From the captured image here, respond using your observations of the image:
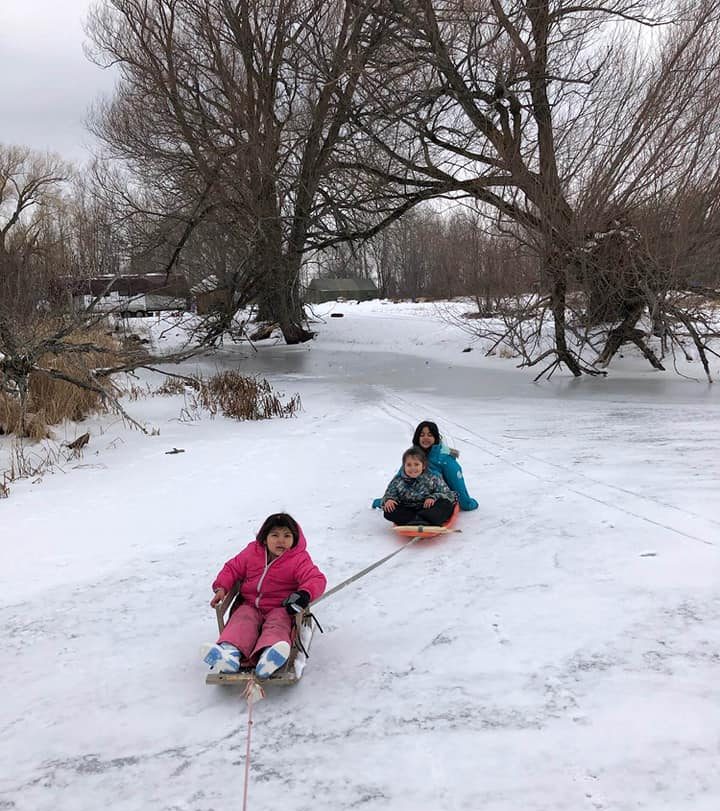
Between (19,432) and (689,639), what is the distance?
701 cm

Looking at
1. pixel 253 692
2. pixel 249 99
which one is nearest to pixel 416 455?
pixel 253 692

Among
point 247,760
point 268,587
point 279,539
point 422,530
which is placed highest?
point 279,539

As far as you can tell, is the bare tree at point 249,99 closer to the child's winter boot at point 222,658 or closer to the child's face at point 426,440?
the child's face at point 426,440

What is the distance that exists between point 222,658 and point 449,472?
2598 mm

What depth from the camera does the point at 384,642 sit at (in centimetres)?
321

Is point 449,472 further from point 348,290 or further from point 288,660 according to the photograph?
point 348,290

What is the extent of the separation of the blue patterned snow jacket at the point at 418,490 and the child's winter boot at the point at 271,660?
2071 millimetres

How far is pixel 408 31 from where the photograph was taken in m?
13.6

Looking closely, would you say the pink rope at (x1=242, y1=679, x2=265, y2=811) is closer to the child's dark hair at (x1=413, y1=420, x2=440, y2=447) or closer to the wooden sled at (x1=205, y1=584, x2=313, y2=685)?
the wooden sled at (x1=205, y1=584, x2=313, y2=685)

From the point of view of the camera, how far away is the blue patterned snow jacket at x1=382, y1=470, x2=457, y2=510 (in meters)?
4.77

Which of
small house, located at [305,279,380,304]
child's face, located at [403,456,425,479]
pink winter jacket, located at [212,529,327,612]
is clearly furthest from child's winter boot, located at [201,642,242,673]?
small house, located at [305,279,380,304]

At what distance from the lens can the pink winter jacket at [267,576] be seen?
3.18 metres

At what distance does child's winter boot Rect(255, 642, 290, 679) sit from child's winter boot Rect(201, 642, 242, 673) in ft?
0.34

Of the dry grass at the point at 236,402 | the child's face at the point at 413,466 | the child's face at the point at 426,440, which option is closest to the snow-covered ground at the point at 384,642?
the child's face at the point at 413,466
